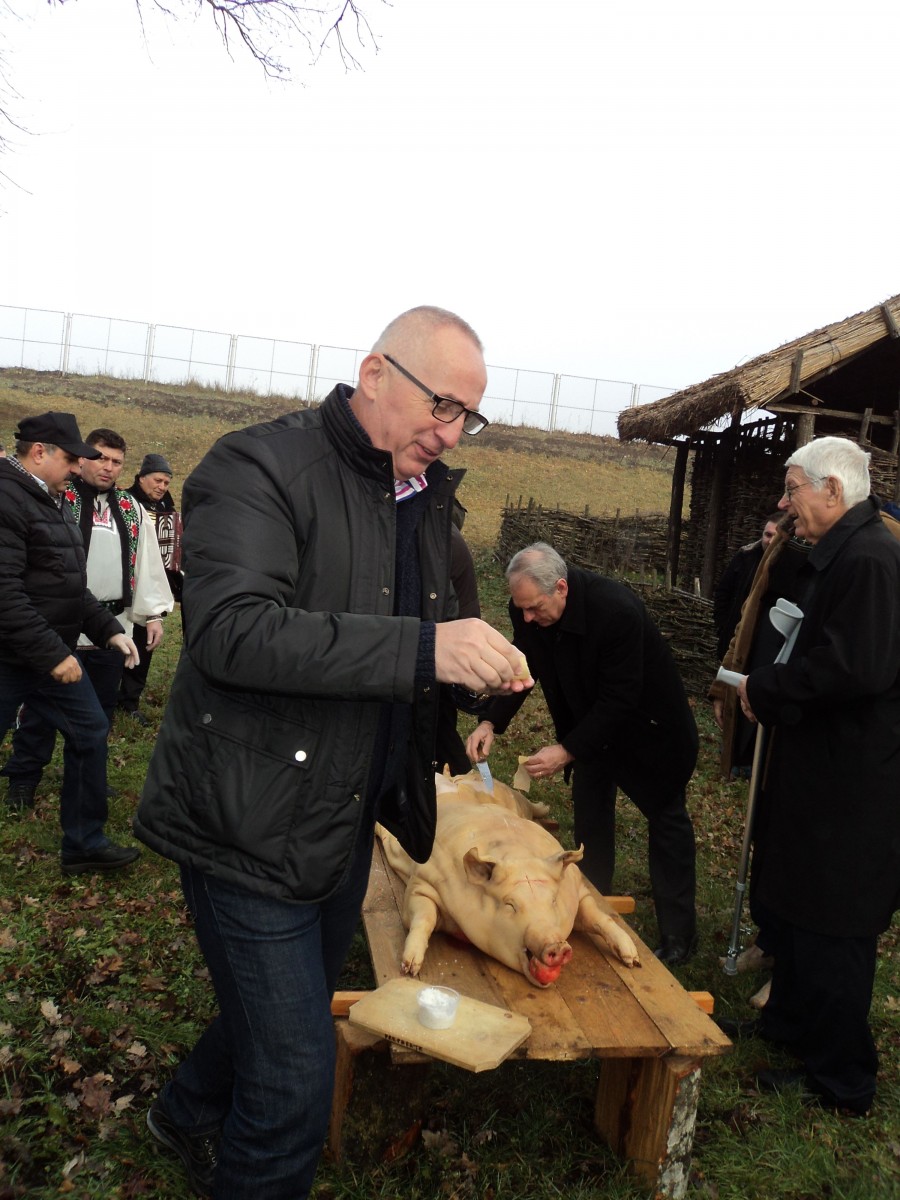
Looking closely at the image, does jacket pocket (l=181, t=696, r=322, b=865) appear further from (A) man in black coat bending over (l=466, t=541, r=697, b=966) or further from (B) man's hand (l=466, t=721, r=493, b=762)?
(B) man's hand (l=466, t=721, r=493, b=762)

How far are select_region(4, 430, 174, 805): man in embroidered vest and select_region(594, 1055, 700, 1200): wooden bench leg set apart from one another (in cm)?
378

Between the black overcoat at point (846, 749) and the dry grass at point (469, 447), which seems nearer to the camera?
the black overcoat at point (846, 749)

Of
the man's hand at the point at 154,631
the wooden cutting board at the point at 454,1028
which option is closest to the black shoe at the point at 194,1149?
the wooden cutting board at the point at 454,1028

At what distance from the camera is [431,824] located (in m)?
2.43

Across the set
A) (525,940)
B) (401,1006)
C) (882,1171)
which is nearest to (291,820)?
(401,1006)

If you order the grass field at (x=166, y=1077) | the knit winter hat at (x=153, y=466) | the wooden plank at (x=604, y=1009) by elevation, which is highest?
the knit winter hat at (x=153, y=466)

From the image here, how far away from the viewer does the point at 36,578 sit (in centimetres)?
464

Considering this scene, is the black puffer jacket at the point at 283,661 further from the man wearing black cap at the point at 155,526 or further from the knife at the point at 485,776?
the man wearing black cap at the point at 155,526

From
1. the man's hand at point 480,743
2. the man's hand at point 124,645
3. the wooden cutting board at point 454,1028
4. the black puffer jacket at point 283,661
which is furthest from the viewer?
the man's hand at point 124,645

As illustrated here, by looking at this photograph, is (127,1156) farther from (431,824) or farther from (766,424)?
(766,424)

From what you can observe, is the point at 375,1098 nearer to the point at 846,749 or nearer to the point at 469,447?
the point at 846,749

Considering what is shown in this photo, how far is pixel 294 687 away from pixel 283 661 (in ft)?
0.19

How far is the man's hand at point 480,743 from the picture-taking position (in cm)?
460

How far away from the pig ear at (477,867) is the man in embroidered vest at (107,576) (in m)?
2.95
